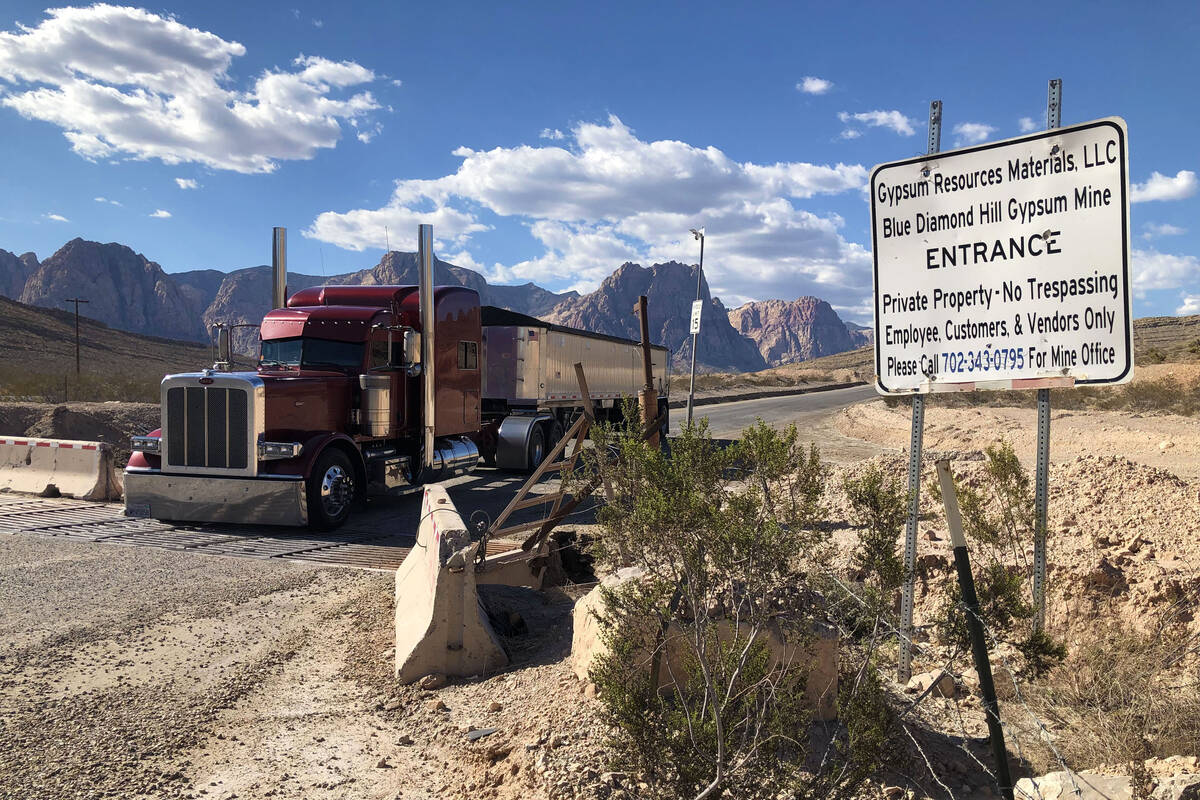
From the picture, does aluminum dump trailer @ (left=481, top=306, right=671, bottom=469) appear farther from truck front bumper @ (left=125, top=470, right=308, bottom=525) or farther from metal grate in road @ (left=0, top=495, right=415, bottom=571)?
truck front bumper @ (left=125, top=470, right=308, bottom=525)

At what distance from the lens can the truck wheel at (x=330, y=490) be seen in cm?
973

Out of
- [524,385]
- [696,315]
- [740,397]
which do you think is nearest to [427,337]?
[524,385]

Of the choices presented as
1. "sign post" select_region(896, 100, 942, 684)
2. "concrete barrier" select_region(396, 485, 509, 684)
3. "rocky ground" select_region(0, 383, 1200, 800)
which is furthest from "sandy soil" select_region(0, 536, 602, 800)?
"sign post" select_region(896, 100, 942, 684)

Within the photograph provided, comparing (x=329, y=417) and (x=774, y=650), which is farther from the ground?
(x=329, y=417)

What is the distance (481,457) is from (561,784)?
13.2 m

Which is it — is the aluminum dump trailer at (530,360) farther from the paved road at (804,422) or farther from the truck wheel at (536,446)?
the paved road at (804,422)

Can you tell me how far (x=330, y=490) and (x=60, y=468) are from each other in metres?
5.41

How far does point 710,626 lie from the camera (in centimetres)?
316

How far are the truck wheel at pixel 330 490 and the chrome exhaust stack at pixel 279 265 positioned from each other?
390 cm

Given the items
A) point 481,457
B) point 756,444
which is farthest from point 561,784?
point 481,457

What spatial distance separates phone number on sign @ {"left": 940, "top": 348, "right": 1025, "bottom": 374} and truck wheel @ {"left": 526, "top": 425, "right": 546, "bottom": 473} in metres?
11.5

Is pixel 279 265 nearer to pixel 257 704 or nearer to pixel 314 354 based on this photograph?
pixel 314 354

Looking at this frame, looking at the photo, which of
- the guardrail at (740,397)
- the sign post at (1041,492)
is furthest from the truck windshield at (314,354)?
the guardrail at (740,397)

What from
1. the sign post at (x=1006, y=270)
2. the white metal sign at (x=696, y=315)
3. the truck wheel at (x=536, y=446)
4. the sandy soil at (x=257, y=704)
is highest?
the white metal sign at (x=696, y=315)
